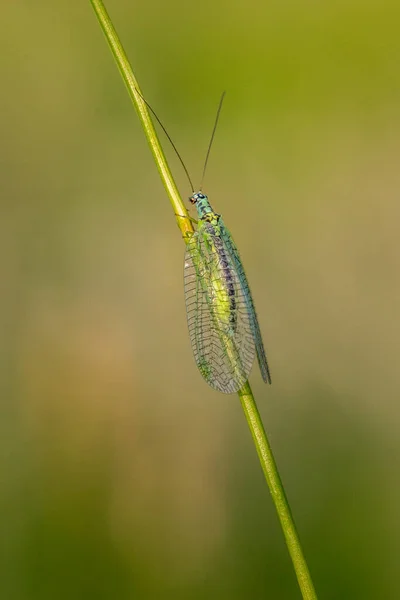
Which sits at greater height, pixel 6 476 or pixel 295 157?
pixel 295 157

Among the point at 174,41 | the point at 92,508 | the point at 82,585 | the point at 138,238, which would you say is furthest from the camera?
the point at 174,41

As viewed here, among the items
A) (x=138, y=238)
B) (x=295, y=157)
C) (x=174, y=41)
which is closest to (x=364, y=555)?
(x=138, y=238)

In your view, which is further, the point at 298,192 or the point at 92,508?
the point at 298,192

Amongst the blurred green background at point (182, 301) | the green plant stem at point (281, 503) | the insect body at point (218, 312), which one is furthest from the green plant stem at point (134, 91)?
the blurred green background at point (182, 301)

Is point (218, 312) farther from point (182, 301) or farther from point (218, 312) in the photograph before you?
point (182, 301)

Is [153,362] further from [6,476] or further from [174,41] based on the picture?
[174,41]
